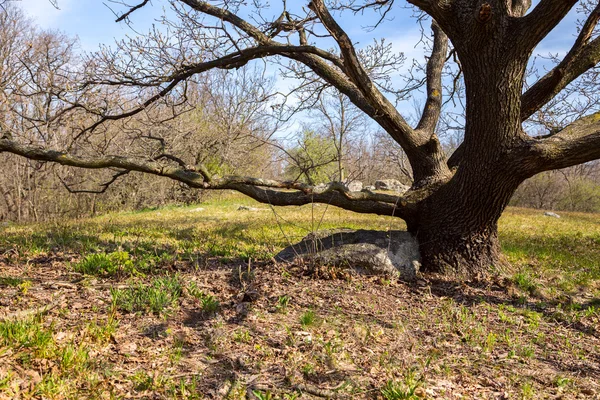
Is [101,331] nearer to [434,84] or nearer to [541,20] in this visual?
[541,20]

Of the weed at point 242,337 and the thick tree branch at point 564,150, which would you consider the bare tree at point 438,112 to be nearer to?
the thick tree branch at point 564,150

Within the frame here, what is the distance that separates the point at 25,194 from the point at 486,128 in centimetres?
1971

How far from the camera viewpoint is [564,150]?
509cm

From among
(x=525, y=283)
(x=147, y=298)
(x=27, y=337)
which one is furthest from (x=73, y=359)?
(x=525, y=283)

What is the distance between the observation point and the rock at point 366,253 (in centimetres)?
569

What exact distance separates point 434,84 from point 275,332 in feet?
18.9

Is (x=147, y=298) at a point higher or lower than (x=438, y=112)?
lower

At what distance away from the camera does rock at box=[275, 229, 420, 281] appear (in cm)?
569

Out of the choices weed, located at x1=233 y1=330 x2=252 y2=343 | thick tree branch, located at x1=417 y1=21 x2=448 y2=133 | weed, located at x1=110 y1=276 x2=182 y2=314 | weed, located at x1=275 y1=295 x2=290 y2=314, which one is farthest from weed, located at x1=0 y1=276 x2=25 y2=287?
thick tree branch, located at x1=417 y1=21 x2=448 y2=133

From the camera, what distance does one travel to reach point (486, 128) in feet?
17.5

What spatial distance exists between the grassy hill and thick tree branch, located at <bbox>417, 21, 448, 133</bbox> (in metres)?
2.80

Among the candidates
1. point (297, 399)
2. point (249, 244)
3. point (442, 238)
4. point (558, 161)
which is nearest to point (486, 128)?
point (558, 161)

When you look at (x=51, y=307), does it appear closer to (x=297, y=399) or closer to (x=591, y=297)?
(x=297, y=399)

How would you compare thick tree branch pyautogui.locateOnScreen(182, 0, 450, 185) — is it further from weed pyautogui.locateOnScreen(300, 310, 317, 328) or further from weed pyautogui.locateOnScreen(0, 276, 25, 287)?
weed pyautogui.locateOnScreen(0, 276, 25, 287)
